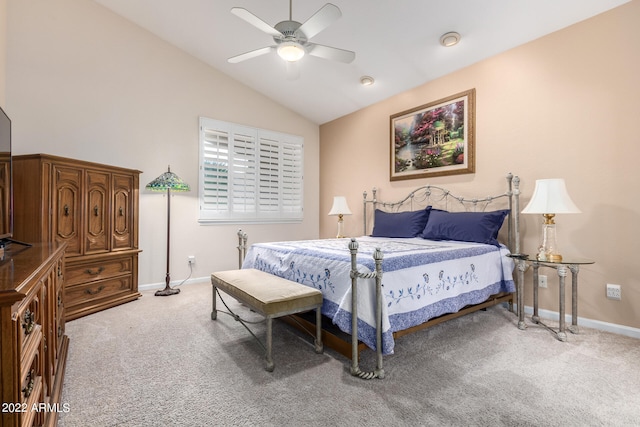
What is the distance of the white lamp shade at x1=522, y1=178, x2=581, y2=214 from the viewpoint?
2518 millimetres

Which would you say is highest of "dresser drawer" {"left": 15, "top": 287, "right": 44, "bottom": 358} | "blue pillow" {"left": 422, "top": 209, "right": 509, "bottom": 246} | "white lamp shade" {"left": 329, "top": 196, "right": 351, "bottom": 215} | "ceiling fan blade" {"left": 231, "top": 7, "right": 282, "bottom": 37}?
"ceiling fan blade" {"left": 231, "top": 7, "right": 282, "bottom": 37}

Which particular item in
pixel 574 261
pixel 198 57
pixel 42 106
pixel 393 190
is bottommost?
pixel 574 261

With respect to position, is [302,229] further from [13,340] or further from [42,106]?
[13,340]

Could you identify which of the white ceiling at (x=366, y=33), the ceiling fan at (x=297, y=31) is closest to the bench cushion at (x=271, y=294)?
the ceiling fan at (x=297, y=31)

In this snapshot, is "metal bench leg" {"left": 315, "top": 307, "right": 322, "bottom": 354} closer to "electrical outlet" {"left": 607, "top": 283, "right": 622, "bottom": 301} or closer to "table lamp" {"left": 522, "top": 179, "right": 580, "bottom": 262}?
"table lamp" {"left": 522, "top": 179, "right": 580, "bottom": 262}

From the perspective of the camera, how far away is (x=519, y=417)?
5.09ft

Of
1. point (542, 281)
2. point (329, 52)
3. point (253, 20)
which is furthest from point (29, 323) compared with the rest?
point (542, 281)

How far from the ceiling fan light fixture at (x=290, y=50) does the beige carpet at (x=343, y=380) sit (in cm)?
240

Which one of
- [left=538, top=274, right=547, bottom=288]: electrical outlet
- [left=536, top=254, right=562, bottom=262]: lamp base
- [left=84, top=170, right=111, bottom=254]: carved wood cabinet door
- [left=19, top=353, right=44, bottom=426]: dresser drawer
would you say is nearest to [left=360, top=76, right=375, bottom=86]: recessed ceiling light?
[left=536, top=254, right=562, bottom=262]: lamp base

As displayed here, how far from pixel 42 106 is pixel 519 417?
5.06m

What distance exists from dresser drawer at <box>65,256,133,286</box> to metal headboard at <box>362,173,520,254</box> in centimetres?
335

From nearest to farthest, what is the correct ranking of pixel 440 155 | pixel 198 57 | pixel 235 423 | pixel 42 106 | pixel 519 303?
pixel 235 423
pixel 519 303
pixel 42 106
pixel 440 155
pixel 198 57

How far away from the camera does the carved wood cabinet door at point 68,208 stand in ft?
9.62

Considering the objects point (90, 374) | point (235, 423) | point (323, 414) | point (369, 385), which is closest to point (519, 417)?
point (369, 385)
